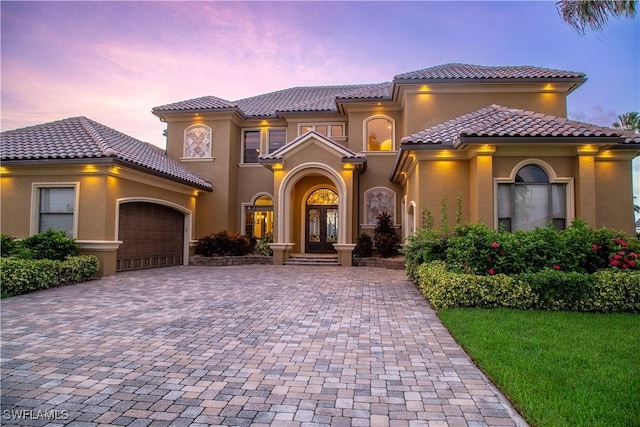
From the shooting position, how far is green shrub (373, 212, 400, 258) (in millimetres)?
16219

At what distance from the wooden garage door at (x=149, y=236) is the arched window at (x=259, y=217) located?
3.93 m

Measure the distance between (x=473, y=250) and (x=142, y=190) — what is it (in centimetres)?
1156

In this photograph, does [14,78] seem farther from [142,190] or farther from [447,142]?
[447,142]

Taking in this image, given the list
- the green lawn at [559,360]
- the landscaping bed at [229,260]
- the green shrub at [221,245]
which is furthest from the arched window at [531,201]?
the green shrub at [221,245]

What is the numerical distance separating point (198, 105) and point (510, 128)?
14620 millimetres

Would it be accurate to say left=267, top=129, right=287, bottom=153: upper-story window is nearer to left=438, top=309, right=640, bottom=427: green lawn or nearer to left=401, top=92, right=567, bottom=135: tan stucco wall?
left=401, top=92, right=567, bottom=135: tan stucco wall

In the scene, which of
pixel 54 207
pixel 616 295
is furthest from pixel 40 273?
pixel 616 295

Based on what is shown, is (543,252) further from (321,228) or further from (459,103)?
(321,228)

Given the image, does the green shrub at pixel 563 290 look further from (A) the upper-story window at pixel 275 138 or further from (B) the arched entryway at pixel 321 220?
(A) the upper-story window at pixel 275 138

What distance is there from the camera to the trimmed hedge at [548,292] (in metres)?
7.13

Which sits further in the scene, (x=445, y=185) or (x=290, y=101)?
(x=290, y=101)

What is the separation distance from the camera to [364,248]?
1675 cm

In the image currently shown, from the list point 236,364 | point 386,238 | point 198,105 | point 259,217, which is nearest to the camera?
point 236,364

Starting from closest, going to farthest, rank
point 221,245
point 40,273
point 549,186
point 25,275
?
1. point 25,275
2. point 40,273
3. point 549,186
4. point 221,245
